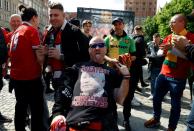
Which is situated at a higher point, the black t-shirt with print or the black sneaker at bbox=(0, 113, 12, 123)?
the black t-shirt with print

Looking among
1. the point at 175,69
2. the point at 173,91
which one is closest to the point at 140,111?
the point at 173,91

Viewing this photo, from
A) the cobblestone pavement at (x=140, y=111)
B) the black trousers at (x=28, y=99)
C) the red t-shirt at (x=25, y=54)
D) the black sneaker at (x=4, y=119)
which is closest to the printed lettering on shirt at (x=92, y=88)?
the red t-shirt at (x=25, y=54)

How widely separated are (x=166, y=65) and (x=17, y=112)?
2.82 m

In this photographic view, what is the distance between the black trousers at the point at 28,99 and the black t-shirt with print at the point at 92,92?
A: 1.39 metres

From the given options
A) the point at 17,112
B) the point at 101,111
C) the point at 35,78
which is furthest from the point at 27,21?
the point at 101,111

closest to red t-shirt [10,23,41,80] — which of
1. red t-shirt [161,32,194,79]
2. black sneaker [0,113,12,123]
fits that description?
black sneaker [0,113,12,123]

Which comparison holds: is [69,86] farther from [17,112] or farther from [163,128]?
[163,128]

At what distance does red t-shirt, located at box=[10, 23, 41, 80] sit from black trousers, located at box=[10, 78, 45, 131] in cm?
10

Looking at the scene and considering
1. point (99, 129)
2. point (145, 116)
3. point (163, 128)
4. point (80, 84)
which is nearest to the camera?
point (99, 129)

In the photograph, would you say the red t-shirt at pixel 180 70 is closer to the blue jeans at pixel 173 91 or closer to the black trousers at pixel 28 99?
the blue jeans at pixel 173 91

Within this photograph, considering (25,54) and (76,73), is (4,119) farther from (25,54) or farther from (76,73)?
(76,73)

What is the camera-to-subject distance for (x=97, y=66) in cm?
382

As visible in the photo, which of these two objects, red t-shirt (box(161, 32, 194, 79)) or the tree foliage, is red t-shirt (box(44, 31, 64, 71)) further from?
the tree foliage

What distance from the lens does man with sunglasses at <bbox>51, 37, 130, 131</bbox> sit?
3449mm
